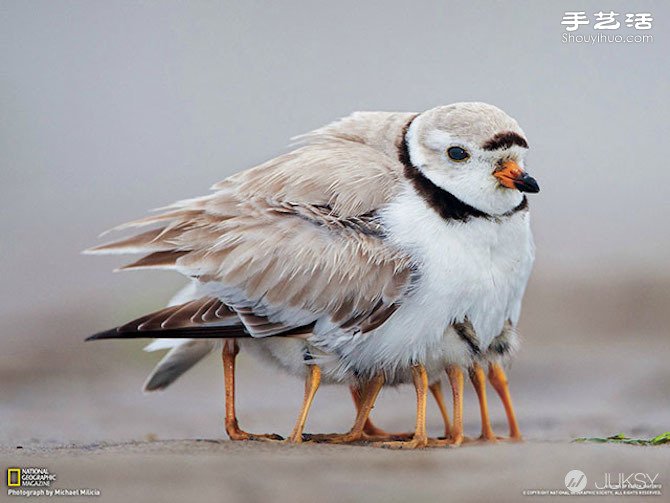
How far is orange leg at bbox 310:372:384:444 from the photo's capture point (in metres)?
5.10

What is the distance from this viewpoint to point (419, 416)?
5008mm

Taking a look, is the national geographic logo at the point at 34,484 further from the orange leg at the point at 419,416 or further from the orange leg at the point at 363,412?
the orange leg at the point at 419,416

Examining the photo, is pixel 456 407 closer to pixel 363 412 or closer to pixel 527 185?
pixel 363 412

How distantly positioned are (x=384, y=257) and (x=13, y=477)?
6.04 feet

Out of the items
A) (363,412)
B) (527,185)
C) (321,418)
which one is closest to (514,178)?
(527,185)

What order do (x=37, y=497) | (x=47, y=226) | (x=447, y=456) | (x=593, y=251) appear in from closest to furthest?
1. (x=447, y=456)
2. (x=37, y=497)
3. (x=47, y=226)
4. (x=593, y=251)

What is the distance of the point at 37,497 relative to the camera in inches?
205

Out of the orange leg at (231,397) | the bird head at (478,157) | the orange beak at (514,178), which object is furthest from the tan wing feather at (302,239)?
the orange beak at (514,178)

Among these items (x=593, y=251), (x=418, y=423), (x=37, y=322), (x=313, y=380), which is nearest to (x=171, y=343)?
(x=313, y=380)

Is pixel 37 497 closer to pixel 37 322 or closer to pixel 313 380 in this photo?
pixel 313 380

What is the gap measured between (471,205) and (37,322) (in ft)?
10.3

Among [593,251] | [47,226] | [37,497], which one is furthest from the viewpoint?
[593,251]

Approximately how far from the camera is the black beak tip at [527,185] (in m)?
4.80

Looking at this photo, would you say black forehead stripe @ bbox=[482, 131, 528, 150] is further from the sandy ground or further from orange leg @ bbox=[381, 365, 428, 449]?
the sandy ground
